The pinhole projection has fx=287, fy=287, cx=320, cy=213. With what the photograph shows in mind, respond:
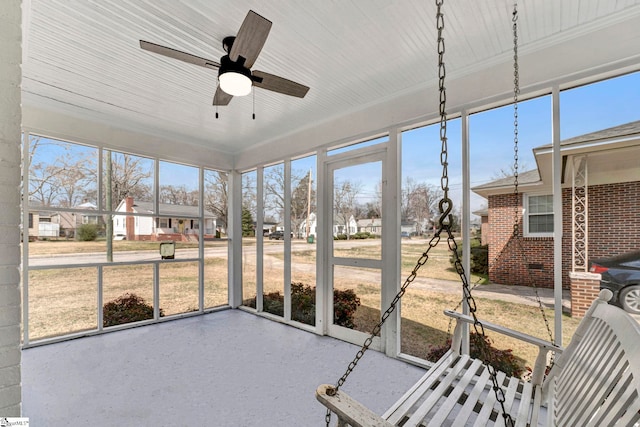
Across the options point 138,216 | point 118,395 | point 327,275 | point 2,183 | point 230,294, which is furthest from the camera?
point 230,294

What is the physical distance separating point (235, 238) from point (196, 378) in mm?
2686

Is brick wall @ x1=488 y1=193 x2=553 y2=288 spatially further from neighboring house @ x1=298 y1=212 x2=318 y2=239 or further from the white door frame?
neighboring house @ x1=298 y1=212 x2=318 y2=239

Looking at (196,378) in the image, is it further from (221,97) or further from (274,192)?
(274,192)

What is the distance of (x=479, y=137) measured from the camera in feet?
8.71

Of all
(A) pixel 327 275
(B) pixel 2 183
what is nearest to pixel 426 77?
(A) pixel 327 275

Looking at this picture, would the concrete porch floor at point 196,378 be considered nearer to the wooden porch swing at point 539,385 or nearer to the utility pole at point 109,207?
the wooden porch swing at point 539,385

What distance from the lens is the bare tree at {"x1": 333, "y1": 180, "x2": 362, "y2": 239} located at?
3608 mm

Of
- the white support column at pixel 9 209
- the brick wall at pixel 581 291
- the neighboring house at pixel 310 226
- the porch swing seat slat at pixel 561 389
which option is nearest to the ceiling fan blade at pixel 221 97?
the white support column at pixel 9 209

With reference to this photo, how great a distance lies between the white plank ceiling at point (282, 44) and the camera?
74.5 inches

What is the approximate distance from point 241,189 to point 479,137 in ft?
12.6

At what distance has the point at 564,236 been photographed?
7.27 ft

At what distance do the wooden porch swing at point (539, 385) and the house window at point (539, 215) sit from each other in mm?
875

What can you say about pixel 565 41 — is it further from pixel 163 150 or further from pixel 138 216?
pixel 138 216

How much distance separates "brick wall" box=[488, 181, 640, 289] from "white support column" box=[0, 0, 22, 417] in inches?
123
